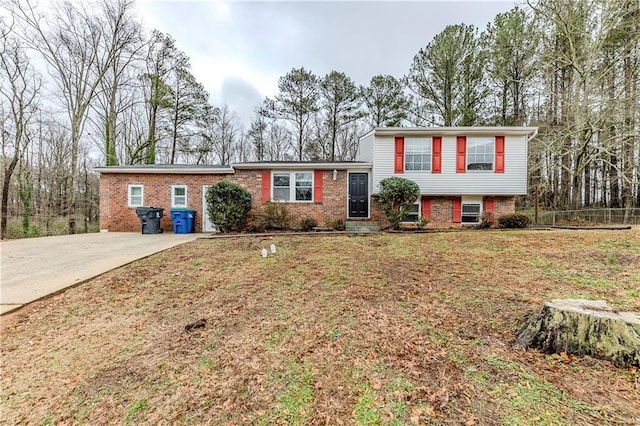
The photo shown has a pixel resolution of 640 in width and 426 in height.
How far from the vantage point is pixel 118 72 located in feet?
50.4

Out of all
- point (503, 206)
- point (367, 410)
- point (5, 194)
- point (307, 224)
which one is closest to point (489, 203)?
point (503, 206)

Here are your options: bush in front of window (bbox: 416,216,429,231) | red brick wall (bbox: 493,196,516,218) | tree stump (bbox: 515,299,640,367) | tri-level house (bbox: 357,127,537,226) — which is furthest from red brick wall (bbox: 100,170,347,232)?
tree stump (bbox: 515,299,640,367)

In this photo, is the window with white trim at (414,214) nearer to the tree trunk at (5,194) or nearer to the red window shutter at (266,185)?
the red window shutter at (266,185)

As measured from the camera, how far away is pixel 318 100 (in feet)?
63.4

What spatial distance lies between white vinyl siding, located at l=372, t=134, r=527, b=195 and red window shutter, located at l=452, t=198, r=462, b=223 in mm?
503

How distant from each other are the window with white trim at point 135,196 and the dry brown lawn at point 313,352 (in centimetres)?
788

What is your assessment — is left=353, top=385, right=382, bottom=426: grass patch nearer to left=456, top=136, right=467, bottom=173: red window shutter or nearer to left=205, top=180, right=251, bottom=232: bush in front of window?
left=205, top=180, right=251, bottom=232: bush in front of window

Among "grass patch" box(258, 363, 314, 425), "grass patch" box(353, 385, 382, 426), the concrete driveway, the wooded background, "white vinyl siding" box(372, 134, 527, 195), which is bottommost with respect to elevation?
"grass patch" box(258, 363, 314, 425)

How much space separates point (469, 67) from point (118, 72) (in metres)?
19.9

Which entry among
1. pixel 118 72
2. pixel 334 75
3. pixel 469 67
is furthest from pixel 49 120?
pixel 469 67

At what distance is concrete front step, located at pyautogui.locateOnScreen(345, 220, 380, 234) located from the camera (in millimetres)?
10633

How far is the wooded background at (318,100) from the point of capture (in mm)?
11508

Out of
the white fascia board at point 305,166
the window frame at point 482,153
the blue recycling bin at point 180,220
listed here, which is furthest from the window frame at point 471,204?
the blue recycling bin at point 180,220

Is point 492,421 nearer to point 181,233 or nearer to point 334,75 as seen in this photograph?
point 181,233
